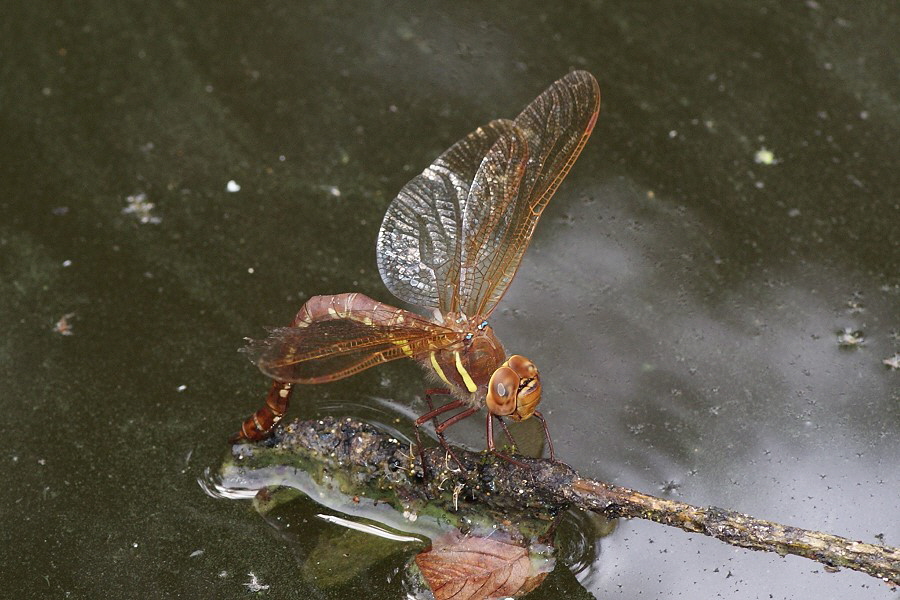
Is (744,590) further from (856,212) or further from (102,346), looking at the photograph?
(102,346)

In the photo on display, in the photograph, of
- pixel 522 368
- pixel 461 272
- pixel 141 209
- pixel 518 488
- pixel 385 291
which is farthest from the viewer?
pixel 141 209

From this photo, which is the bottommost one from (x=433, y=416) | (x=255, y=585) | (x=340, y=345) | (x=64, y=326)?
(x=255, y=585)

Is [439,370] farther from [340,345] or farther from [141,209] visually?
[141,209]

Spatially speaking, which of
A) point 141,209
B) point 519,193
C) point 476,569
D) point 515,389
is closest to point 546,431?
point 515,389

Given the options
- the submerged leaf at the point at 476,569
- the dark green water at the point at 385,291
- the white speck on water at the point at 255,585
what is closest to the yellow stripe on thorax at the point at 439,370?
the dark green water at the point at 385,291

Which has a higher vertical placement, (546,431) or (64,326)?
(546,431)

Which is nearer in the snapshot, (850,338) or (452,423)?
(452,423)

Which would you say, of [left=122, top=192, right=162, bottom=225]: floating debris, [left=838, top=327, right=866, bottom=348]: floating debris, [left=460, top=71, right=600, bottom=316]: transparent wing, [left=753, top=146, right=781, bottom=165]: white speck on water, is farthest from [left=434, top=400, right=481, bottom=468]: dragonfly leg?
[left=753, top=146, right=781, bottom=165]: white speck on water

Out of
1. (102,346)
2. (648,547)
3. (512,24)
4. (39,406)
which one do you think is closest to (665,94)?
(512,24)
